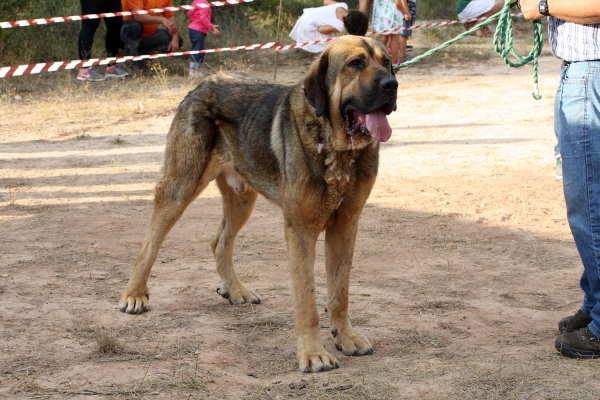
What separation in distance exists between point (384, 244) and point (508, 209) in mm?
1578

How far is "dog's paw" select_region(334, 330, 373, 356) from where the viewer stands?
14.7ft

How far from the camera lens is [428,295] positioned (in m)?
5.43

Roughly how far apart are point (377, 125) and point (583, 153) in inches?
42.1

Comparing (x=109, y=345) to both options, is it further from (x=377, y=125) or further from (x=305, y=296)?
(x=377, y=125)

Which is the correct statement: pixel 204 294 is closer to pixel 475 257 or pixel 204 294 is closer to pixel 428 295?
pixel 428 295

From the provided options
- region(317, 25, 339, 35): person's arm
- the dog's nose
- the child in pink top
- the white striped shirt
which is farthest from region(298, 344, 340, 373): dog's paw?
region(317, 25, 339, 35): person's arm

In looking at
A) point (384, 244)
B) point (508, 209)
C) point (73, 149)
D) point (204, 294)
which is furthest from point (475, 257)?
A: point (73, 149)

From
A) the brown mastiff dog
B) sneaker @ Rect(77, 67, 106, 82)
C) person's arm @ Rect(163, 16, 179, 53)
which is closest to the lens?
the brown mastiff dog

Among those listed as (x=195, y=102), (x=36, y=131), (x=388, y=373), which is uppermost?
(x=195, y=102)

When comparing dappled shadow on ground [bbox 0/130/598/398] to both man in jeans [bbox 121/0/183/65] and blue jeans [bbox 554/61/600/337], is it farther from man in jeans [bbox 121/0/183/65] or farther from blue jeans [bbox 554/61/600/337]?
man in jeans [bbox 121/0/183/65]

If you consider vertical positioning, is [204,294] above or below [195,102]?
below

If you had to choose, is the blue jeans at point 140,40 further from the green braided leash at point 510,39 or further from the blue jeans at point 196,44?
the green braided leash at point 510,39

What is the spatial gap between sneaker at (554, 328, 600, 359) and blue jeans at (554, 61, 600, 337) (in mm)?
87

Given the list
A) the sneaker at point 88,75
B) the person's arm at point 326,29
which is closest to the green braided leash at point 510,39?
the person's arm at point 326,29
